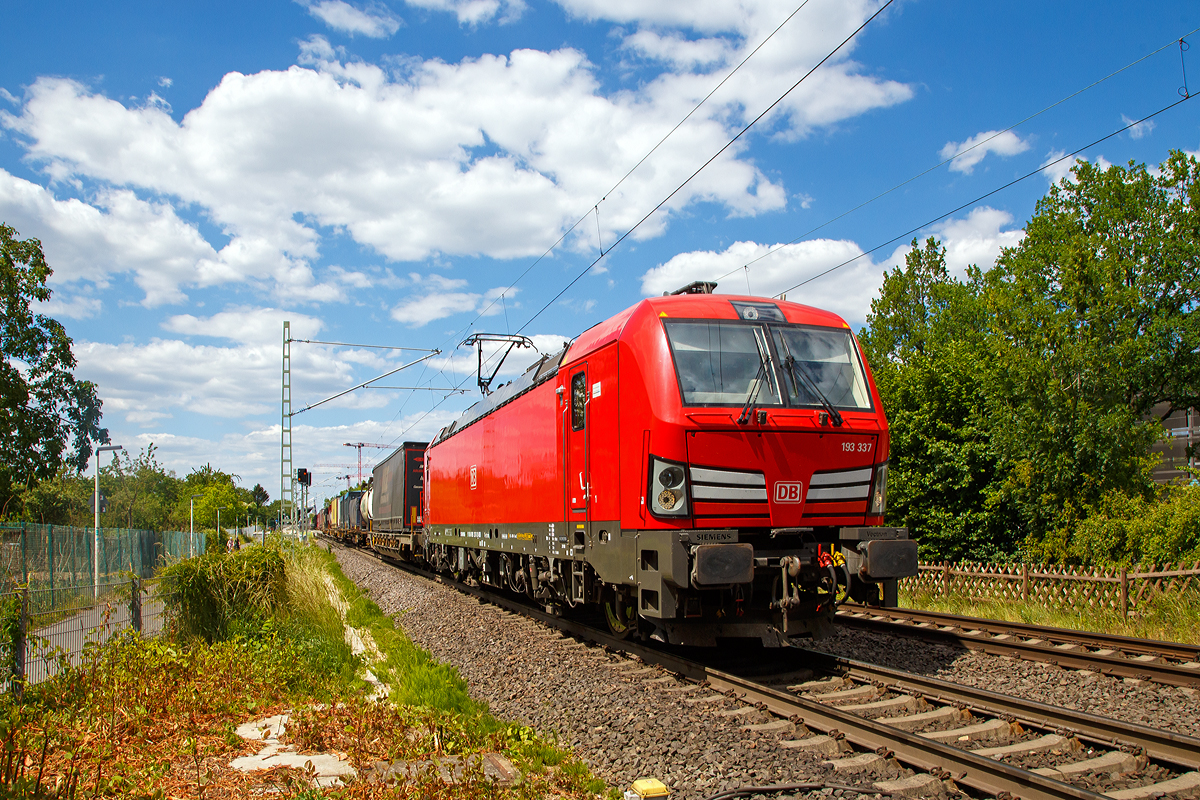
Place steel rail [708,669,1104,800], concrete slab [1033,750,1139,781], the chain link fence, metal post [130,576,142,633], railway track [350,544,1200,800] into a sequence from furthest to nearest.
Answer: metal post [130,576,142,633]
the chain link fence
concrete slab [1033,750,1139,781]
railway track [350,544,1200,800]
steel rail [708,669,1104,800]

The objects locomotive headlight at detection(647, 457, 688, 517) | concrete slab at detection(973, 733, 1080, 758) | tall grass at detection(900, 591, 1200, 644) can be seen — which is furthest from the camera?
tall grass at detection(900, 591, 1200, 644)

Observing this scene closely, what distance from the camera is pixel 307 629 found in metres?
10.1

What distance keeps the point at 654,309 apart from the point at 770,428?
5.50 ft

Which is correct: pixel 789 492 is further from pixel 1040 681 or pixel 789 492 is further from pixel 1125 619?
pixel 1125 619

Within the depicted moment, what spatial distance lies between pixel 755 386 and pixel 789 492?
3.55 ft

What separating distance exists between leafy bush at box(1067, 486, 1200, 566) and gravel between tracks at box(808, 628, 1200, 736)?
256 inches

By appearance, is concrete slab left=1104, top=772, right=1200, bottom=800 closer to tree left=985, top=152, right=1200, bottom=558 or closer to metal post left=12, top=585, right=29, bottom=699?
metal post left=12, top=585, right=29, bottom=699

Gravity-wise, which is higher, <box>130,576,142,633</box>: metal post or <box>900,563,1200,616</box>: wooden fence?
<box>130,576,142,633</box>: metal post

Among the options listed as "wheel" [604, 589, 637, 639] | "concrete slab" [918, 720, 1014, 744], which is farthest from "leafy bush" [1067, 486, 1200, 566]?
"concrete slab" [918, 720, 1014, 744]

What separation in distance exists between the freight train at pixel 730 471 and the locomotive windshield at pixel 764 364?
15 millimetres

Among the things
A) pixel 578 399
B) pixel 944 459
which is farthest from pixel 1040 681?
pixel 944 459

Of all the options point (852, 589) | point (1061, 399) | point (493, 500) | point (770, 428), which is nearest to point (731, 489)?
point (770, 428)

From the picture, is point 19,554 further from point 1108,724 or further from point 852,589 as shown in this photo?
point 1108,724

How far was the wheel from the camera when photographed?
8.92m
